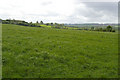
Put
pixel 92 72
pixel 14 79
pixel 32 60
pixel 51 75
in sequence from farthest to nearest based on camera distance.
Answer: pixel 32 60 < pixel 92 72 < pixel 51 75 < pixel 14 79

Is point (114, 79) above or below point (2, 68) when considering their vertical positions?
below

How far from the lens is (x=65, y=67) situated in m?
12.0

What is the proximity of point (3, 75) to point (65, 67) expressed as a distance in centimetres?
575

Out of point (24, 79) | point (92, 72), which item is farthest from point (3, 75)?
point (92, 72)

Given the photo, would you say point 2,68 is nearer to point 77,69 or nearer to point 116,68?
point 77,69

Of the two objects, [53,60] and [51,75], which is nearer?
[51,75]

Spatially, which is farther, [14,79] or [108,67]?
[108,67]

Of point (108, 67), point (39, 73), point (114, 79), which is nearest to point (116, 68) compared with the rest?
point (108, 67)

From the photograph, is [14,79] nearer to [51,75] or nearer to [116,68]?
[51,75]

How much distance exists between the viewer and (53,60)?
44.0 feet

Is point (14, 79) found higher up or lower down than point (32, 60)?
lower down

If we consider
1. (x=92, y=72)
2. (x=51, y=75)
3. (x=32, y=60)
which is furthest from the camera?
(x=32, y=60)

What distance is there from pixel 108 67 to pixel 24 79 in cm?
901

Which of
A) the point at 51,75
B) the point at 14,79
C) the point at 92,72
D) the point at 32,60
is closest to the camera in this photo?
the point at 14,79
